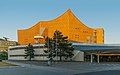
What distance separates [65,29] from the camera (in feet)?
363

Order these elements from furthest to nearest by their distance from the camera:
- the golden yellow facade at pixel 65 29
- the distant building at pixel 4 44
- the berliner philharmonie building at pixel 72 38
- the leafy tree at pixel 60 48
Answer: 1. the distant building at pixel 4 44
2. the golden yellow facade at pixel 65 29
3. the berliner philharmonie building at pixel 72 38
4. the leafy tree at pixel 60 48

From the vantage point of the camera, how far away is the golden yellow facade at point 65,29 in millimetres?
110812

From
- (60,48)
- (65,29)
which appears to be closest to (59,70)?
(60,48)

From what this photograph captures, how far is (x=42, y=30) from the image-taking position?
390 ft

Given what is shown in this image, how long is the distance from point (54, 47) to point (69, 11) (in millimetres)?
41524

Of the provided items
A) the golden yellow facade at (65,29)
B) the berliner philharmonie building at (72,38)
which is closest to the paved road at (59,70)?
the berliner philharmonie building at (72,38)

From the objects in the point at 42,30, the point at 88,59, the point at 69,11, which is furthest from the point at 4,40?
the point at 88,59

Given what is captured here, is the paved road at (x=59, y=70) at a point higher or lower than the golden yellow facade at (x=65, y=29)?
lower

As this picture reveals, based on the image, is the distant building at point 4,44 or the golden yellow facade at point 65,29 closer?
the golden yellow facade at point 65,29

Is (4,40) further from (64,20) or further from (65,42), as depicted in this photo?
(65,42)

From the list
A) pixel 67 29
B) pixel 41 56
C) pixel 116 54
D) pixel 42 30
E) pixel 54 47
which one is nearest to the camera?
pixel 54 47

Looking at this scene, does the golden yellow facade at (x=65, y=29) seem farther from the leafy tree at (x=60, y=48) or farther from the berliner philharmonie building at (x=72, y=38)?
the leafy tree at (x=60, y=48)

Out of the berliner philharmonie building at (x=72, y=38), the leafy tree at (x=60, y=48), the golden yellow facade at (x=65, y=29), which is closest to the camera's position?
the leafy tree at (x=60, y=48)

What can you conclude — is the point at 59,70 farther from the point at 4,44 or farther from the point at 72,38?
the point at 4,44
